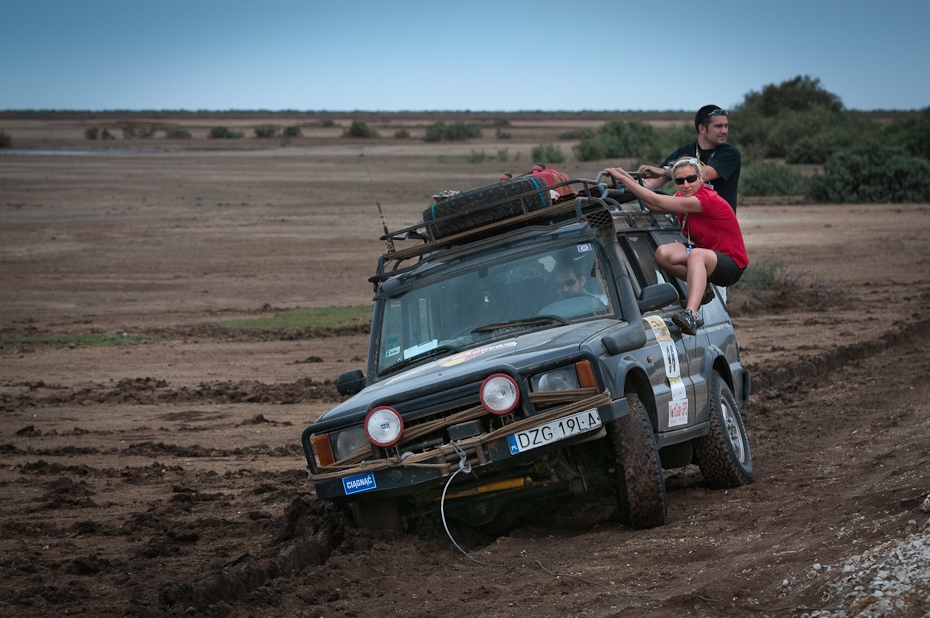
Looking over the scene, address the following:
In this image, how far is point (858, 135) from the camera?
5162 centimetres

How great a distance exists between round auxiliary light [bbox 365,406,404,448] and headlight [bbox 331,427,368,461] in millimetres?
304

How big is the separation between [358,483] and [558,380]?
1.26 meters

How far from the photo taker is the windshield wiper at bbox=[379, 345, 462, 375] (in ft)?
25.8

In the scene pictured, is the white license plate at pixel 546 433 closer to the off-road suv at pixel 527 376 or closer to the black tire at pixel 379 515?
the off-road suv at pixel 527 376

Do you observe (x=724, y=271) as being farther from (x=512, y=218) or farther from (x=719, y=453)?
(x=512, y=218)

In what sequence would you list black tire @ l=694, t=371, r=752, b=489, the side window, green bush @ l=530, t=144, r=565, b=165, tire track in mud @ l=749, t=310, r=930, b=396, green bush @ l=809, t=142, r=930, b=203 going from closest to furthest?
black tire @ l=694, t=371, r=752, b=489 → the side window → tire track in mud @ l=749, t=310, r=930, b=396 → green bush @ l=809, t=142, r=930, b=203 → green bush @ l=530, t=144, r=565, b=165

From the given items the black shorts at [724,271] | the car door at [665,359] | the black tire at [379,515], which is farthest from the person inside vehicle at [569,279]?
the black tire at [379,515]

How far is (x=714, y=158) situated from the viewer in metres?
10.1

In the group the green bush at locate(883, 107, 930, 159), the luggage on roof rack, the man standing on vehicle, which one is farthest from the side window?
the green bush at locate(883, 107, 930, 159)

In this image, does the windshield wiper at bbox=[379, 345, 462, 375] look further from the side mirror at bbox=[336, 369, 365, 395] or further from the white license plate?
the white license plate

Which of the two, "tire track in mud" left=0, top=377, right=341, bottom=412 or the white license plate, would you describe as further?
"tire track in mud" left=0, top=377, right=341, bottom=412

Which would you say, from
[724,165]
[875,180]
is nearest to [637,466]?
[724,165]

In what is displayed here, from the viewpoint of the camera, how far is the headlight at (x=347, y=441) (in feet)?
23.9

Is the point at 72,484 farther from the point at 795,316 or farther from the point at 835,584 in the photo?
the point at 795,316
